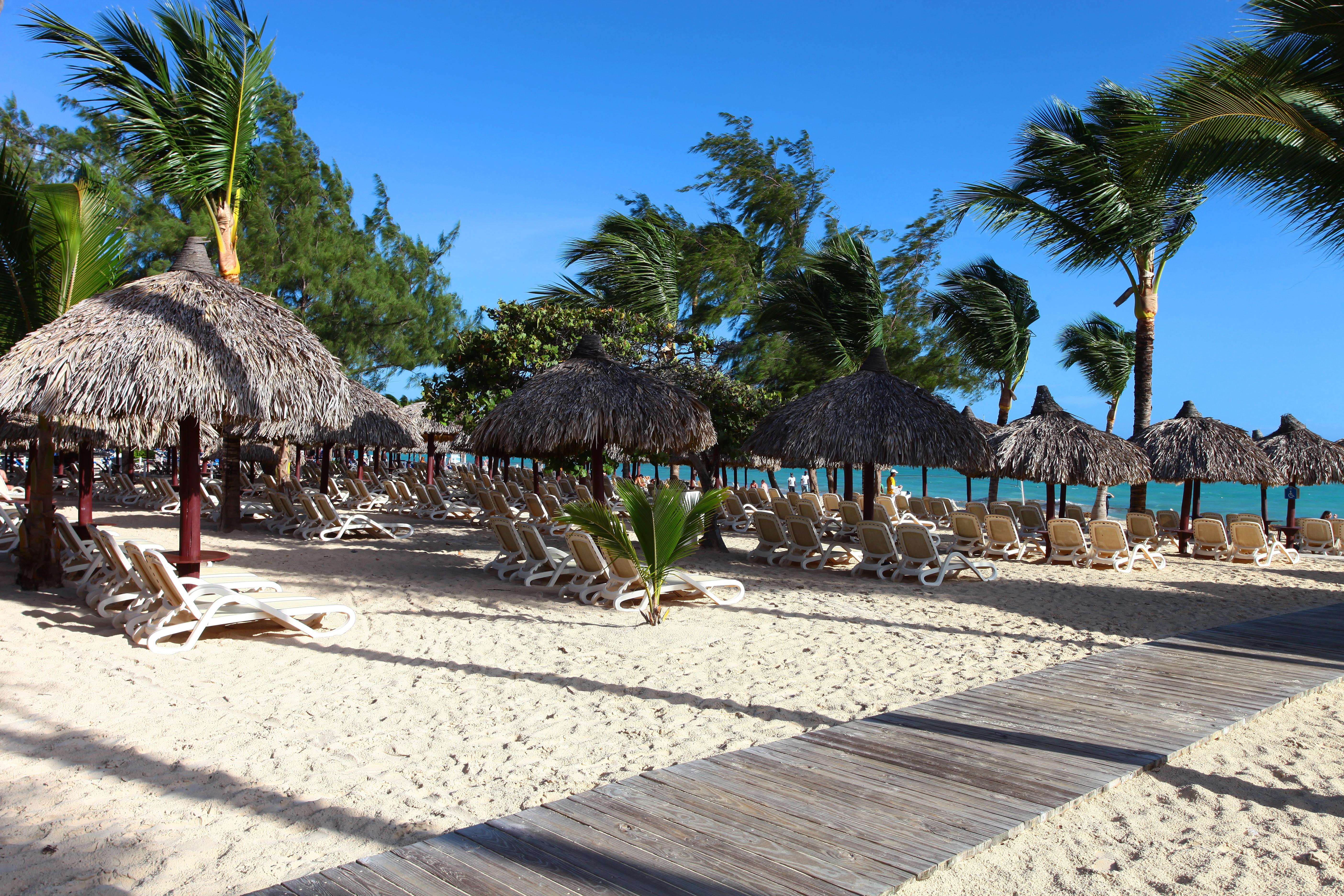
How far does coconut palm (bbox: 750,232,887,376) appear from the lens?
16969mm

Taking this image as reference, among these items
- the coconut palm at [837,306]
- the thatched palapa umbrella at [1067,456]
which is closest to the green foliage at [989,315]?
the coconut palm at [837,306]

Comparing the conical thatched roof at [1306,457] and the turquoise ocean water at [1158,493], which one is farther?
the turquoise ocean water at [1158,493]

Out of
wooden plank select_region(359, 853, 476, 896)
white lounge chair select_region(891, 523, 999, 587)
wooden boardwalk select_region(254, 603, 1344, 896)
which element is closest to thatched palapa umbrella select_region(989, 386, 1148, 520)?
white lounge chair select_region(891, 523, 999, 587)

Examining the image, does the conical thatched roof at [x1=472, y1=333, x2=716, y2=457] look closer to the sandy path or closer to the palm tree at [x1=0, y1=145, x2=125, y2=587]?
the sandy path

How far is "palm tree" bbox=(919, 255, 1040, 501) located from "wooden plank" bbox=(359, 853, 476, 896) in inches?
683

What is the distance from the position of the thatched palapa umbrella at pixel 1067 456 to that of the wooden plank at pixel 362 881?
41.7 feet

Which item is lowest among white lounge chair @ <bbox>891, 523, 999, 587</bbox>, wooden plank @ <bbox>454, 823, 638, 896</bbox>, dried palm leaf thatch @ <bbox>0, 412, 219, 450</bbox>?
wooden plank @ <bbox>454, 823, 638, 896</bbox>

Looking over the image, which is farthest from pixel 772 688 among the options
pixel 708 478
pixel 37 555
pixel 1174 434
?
pixel 1174 434

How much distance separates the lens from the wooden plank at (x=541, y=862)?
246 cm

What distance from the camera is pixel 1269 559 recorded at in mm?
12969

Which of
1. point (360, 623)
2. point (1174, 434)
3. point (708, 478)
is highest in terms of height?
point (1174, 434)

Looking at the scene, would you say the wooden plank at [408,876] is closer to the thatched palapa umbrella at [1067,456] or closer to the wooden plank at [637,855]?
the wooden plank at [637,855]

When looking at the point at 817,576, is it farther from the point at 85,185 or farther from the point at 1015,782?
the point at 85,185

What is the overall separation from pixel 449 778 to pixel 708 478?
1116 cm
